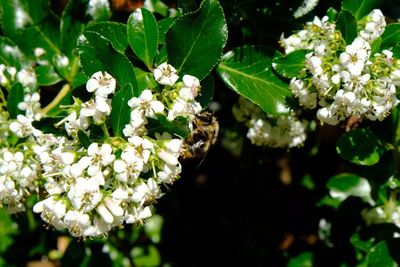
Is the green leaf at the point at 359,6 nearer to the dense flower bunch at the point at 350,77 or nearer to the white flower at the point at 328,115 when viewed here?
the dense flower bunch at the point at 350,77

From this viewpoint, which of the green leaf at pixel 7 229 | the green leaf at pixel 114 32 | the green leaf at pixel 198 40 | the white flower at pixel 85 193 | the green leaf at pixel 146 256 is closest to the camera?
the white flower at pixel 85 193

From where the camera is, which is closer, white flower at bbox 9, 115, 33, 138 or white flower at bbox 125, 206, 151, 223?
white flower at bbox 125, 206, 151, 223

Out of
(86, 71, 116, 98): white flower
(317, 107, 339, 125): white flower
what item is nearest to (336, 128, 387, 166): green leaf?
(317, 107, 339, 125): white flower

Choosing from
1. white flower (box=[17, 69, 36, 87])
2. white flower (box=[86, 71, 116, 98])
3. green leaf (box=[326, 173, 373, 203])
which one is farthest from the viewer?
green leaf (box=[326, 173, 373, 203])

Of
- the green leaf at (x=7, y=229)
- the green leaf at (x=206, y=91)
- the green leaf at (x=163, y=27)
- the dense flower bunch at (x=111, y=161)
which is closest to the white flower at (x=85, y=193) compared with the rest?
the dense flower bunch at (x=111, y=161)

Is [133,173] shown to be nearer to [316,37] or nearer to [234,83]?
[234,83]

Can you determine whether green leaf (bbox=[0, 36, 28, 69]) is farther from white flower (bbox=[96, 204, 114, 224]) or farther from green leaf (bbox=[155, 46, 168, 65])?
white flower (bbox=[96, 204, 114, 224])

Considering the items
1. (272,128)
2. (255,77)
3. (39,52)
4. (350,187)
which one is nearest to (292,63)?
(255,77)
